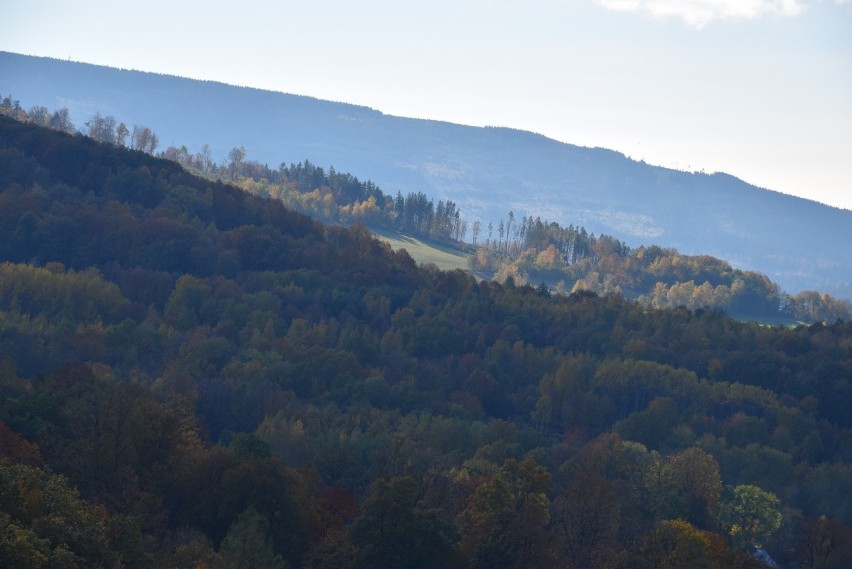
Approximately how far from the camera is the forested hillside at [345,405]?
4694cm

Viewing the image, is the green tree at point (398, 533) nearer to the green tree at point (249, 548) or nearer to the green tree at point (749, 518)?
the green tree at point (249, 548)

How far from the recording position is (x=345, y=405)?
279 feet

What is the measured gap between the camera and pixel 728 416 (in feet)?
333

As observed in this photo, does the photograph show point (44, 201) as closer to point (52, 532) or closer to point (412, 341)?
point (412, 341)

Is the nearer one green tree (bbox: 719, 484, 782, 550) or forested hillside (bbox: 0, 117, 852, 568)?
forested hillside (bbox: 0, 117, 852, 568)

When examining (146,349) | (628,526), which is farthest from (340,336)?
(628,526)

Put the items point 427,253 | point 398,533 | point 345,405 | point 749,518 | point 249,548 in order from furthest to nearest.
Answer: point 427,253
point 345,405
point 749,518
point 398,533
point 249,548

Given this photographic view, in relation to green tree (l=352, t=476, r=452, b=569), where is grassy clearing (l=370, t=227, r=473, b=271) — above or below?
below

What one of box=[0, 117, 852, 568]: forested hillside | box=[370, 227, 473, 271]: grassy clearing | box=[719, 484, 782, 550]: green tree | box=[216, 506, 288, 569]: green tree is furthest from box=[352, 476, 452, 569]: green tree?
box=[370, 227, 473, 271]: grassy clearing

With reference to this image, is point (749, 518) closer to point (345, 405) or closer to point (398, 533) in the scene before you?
point (398, 533)

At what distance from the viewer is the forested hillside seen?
46.9 meters

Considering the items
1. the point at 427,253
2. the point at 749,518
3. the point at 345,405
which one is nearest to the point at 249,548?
the point at 749,518

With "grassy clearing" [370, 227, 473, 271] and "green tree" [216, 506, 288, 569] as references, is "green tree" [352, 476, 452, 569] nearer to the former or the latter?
"green tree" [216, 506, 288, 569]

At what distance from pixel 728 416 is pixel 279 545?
62.5 m
